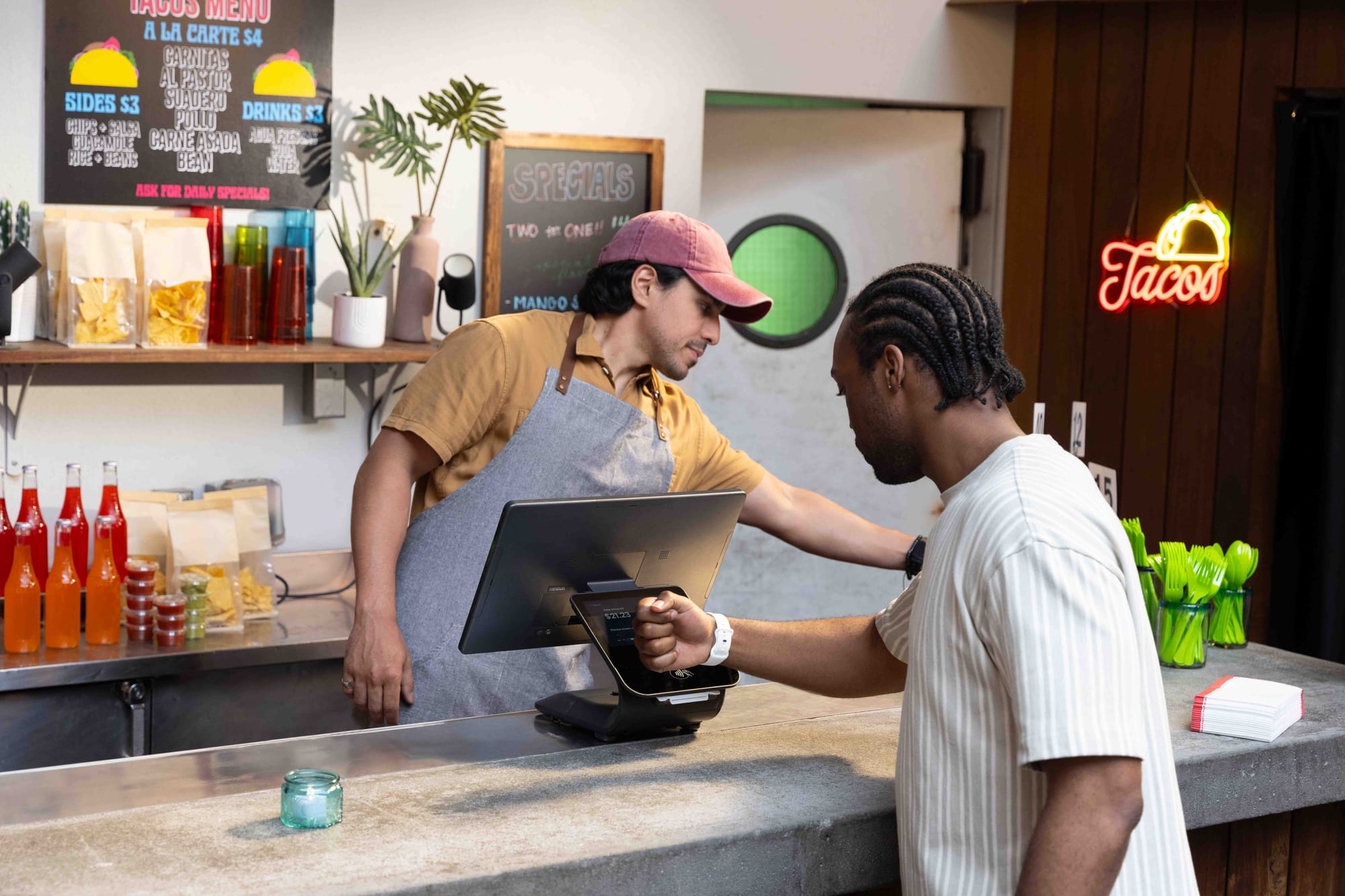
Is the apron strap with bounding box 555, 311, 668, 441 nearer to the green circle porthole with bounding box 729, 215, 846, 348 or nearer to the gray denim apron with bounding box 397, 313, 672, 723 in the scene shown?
the gray denim apron with bounding box 397, 313, 672, 723

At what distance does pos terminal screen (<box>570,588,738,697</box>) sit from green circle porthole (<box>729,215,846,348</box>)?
7.59 feet

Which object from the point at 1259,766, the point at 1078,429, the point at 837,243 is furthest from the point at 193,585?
the point at 837,243

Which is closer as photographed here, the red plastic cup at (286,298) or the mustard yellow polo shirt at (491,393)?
the mustard yellow polo shirt at (491,393)

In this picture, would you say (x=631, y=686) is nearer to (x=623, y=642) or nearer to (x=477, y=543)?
(x=623, y=642)

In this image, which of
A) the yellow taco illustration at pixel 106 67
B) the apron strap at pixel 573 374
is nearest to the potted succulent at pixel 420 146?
the yellow taco illustration at pixel 106 67

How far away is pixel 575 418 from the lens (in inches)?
90.7

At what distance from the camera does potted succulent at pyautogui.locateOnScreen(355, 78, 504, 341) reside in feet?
10.4

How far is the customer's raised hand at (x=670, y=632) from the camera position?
1.69m

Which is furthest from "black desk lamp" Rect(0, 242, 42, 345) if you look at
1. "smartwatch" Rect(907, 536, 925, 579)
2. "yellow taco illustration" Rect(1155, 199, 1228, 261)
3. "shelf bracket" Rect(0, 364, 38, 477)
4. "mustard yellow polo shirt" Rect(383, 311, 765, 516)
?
"yellow taco illustration" Rect(1155, 199, 1228, 261)

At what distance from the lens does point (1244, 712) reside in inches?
73.0

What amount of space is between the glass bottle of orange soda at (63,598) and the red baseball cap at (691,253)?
1311 millimetres

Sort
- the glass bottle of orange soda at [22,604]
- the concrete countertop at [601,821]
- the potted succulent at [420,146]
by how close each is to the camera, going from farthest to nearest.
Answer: the potted succulent at [420,146], the glass bottle of orange soda at [22,604], the concrete countertop at [601,821]

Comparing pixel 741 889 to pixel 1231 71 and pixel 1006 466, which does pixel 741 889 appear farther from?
pixel 1231 71

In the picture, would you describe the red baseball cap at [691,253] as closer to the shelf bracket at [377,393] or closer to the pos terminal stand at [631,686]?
the pos terminal stand at [631,686]
